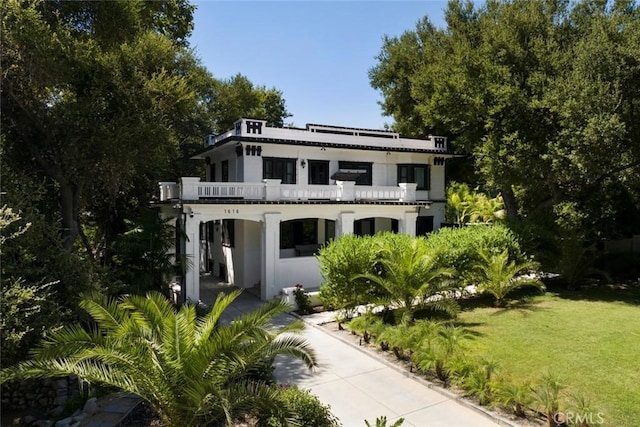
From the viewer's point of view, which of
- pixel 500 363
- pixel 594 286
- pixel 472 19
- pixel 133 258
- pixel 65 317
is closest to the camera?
pixel 65 317

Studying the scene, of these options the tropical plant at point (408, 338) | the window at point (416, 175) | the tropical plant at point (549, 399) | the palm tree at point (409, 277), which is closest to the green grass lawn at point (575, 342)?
the tropical plant at point (549, 399)

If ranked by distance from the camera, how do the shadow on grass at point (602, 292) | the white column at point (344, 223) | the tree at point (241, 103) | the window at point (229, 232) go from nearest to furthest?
the shadow on grass at point (602, 292) < the white column at point (344, 223) < the window at point (229, 232) < the tree at point (241, 103)

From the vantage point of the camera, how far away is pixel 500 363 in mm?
10836

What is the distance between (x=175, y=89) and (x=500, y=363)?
47.2 feet

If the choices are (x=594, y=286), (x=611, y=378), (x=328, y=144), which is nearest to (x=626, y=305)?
(x=594, y=286)

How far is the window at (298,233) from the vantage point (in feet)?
72.1

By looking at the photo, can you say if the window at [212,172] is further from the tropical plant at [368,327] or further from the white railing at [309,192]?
the tropical plant at [368,327]

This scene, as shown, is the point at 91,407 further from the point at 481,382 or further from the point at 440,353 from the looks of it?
the point at 481,382

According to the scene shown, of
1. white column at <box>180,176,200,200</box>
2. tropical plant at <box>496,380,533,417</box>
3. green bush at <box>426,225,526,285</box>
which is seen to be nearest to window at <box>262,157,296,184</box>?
white column at <box>180,176,200,200</box>

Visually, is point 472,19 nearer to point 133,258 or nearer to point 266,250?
point 266,250

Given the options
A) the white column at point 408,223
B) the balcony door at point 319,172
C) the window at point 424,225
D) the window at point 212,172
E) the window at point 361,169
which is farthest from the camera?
the window at point 424,225

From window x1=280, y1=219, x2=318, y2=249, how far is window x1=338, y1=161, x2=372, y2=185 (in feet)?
10.6

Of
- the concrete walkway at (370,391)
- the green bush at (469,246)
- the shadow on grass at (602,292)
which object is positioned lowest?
the concrete walkway at (370,391)

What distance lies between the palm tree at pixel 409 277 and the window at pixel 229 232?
9.41 meters
